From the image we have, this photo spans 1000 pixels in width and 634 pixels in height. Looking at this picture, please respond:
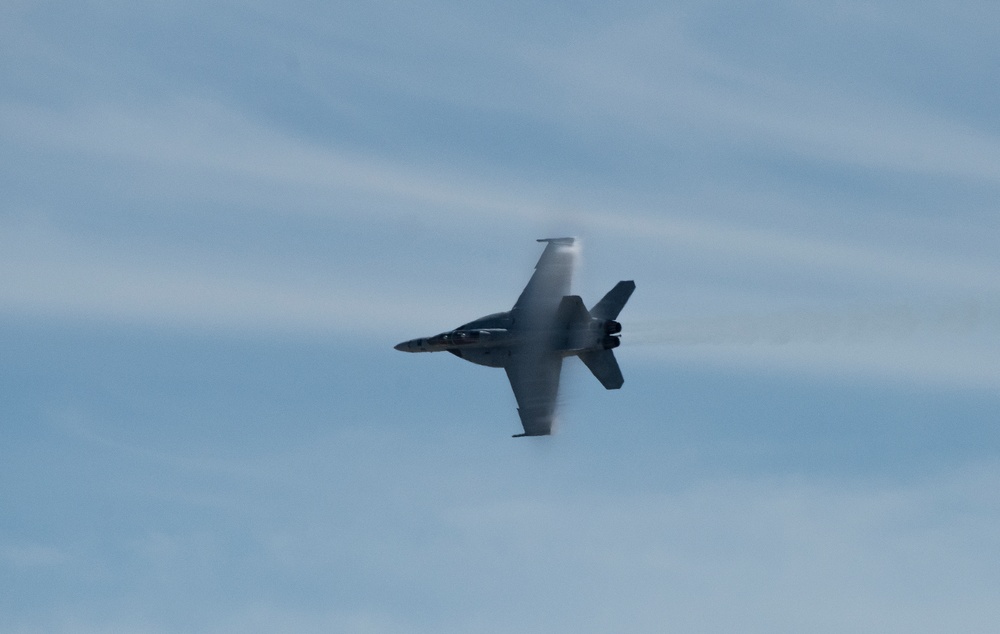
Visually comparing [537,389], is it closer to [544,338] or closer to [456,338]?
[544,338]

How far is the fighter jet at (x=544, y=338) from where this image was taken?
205 ft

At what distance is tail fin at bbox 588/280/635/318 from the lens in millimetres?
63125

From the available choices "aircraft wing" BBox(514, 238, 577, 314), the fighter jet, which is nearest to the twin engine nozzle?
the fighter jet

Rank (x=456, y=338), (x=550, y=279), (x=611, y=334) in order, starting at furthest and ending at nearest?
(x=550, y=279)
(x=456, y=338)
(x=611, y=334)

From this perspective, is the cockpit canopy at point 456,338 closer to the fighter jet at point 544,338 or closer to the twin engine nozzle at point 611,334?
the fighter jet at point 544,338

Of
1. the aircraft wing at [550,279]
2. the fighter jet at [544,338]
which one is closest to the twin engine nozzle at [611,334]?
the fighter jet at [544,338]

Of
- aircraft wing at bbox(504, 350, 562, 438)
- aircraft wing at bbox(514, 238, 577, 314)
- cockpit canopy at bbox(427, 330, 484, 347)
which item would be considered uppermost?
aircraft wing at bbox(514, 238, 577, 314)

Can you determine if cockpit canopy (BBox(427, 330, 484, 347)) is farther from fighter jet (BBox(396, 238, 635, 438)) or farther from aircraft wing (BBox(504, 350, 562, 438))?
aircraft wing (BBox(504, 350, 562, 438))

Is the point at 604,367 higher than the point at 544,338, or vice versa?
the point at 544,338

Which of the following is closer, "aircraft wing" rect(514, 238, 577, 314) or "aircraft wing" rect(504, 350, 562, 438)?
"aircraft wing" rect(504, 350, 562, 438)

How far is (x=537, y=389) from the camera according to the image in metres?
64.2

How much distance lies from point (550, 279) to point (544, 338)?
4328mm

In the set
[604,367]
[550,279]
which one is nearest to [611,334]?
[604,367]

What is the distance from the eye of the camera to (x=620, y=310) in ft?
208
